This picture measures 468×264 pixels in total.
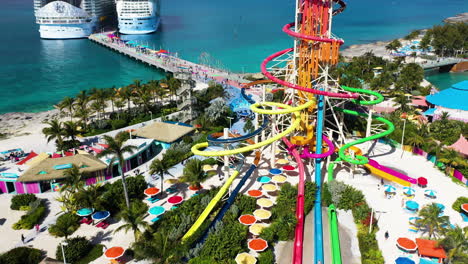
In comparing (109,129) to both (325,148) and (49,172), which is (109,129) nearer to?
(49,172)

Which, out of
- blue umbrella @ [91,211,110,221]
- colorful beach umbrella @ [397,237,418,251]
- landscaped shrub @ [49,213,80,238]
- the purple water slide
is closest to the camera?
colorful beach umbrella @ [397,237,418,251]

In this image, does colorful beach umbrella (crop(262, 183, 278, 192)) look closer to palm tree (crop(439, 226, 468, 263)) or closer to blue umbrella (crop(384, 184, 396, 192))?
blue umbrella (crop(384, 184, 396, 192))

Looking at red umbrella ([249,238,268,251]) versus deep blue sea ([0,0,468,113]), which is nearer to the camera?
red umbrella ([249,238,268,251])

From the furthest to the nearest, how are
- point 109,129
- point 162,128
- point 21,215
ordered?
point 109,129 → point 162,128 → point 21,215

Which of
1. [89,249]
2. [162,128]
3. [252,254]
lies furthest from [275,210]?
[162,128]

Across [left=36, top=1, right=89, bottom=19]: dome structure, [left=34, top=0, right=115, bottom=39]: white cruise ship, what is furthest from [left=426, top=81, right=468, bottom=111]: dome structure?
[left=36, top=1, right=89, bottom=19]: dome structure

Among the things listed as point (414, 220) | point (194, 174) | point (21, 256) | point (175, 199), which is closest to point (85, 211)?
point (21, 256)

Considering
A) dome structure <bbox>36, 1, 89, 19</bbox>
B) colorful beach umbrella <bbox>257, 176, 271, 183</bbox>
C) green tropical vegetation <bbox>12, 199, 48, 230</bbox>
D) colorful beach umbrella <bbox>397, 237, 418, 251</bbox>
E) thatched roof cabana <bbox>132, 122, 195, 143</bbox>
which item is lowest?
green tropical vegetation <bbox>12, 199, 48, 230</bbox>
